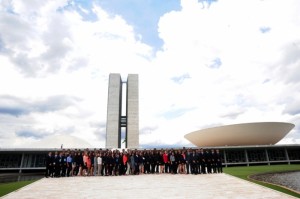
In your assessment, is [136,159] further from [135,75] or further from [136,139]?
[135,75]

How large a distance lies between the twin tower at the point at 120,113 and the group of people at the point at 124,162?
3186 cm

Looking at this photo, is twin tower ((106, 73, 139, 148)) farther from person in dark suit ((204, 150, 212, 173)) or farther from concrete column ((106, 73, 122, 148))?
person in dark suit ((204, 150, 212, 173))

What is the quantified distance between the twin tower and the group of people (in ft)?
105

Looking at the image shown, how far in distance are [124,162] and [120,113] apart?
120 feet

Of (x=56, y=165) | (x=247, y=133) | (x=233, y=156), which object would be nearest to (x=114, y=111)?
(x=233, y=156)

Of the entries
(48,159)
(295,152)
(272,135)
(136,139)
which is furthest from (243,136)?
(48,159)

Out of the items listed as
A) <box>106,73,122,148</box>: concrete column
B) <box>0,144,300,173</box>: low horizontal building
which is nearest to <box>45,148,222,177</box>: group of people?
<box>0,144,300,173</box>: low horizontal building

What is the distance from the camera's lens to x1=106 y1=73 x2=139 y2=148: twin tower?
45.3m

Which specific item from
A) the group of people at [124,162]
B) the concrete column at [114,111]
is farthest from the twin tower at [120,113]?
the group of people at [124,162]

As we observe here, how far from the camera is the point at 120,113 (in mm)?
49281

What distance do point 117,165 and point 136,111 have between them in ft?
114

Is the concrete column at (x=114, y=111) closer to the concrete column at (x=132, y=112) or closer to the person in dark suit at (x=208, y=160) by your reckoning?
the concrete column at (x=132, y=112)

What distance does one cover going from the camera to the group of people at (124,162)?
1259cm

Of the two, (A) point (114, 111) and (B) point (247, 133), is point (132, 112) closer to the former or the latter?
(A) point (114, 111)
